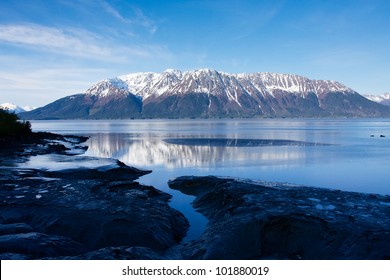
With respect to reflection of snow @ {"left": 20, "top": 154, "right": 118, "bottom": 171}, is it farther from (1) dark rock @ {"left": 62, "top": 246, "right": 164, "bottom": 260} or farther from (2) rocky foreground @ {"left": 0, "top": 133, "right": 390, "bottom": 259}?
(1) dark rock @ {"left": 62, "top": 246, "right": 164, "bottom": 260}

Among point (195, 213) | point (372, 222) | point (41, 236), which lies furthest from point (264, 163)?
point (41, 236)

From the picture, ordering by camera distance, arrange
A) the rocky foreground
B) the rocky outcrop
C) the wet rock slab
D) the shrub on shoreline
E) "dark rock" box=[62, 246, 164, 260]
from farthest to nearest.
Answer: the shrub on shoreline
the rocky outcrop
the rocky foreground
the wet rock slab
"dark rock" box=[62, 246, 164, 260]

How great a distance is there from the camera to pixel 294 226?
54.1ft

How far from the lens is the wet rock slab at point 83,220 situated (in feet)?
45.4

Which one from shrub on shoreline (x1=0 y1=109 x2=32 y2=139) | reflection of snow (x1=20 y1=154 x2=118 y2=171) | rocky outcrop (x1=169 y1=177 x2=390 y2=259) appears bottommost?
rocky outcrop (x1=169 y1=177 x2=390 y2=259)

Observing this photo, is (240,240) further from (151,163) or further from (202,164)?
(151,163)

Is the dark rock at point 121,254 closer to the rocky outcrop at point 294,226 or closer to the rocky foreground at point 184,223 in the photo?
the rocky foreground at point 184,223

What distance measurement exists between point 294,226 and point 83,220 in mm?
10817

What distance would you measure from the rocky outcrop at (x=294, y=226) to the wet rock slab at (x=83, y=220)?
2.43 m

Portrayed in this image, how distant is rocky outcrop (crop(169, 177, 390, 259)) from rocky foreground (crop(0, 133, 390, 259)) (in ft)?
0.14

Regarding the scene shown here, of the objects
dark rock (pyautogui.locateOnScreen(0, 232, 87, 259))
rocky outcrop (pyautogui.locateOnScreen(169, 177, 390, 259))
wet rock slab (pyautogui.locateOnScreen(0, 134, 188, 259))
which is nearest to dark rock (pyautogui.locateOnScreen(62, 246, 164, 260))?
wet rock slab (pyautogui.locateOnScreen(0, 134, 188, 259))

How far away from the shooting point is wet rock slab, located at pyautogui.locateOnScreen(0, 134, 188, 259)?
13852 mm

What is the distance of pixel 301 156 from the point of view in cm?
5262

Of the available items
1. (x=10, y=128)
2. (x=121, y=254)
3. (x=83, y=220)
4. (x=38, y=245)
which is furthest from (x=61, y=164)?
(x=10, y=128)
